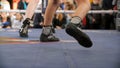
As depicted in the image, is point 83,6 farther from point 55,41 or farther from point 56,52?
point 55,41

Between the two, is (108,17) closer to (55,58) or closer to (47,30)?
(47,30)

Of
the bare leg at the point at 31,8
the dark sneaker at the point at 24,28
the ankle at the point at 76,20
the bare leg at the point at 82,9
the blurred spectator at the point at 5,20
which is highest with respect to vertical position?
the bare leg at the point at 82,9

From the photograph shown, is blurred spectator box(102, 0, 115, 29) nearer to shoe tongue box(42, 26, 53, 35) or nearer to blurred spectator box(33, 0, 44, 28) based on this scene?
blurred spectator box(33, 0, 44, 28)

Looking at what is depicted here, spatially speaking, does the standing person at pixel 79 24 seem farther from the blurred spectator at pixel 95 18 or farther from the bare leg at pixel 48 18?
the blurred spectator at pixel 95 18

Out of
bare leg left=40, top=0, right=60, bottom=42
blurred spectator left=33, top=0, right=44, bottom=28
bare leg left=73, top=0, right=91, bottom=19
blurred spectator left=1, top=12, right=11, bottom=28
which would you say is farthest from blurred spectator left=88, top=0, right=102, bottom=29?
bare leg left=73, top=0, right=91, bottom=19

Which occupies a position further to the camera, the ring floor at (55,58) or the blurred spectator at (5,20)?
the blurred spectator at (5,20)

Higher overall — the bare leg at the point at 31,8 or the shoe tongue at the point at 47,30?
the bare leg at the point at 31,8

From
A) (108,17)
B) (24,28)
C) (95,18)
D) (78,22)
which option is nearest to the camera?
(78,22)

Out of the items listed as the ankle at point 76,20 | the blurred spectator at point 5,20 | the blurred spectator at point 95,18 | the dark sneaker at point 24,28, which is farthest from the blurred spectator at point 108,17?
the ankle at point 76,20

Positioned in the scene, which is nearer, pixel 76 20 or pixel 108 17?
pixel 76 20

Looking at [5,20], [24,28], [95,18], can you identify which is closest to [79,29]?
[24,28]

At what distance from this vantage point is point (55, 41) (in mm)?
2717

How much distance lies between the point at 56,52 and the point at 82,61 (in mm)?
394

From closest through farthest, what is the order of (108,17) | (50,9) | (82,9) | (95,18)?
(82,9)
(50,9)
(108,17)
(95,18)
